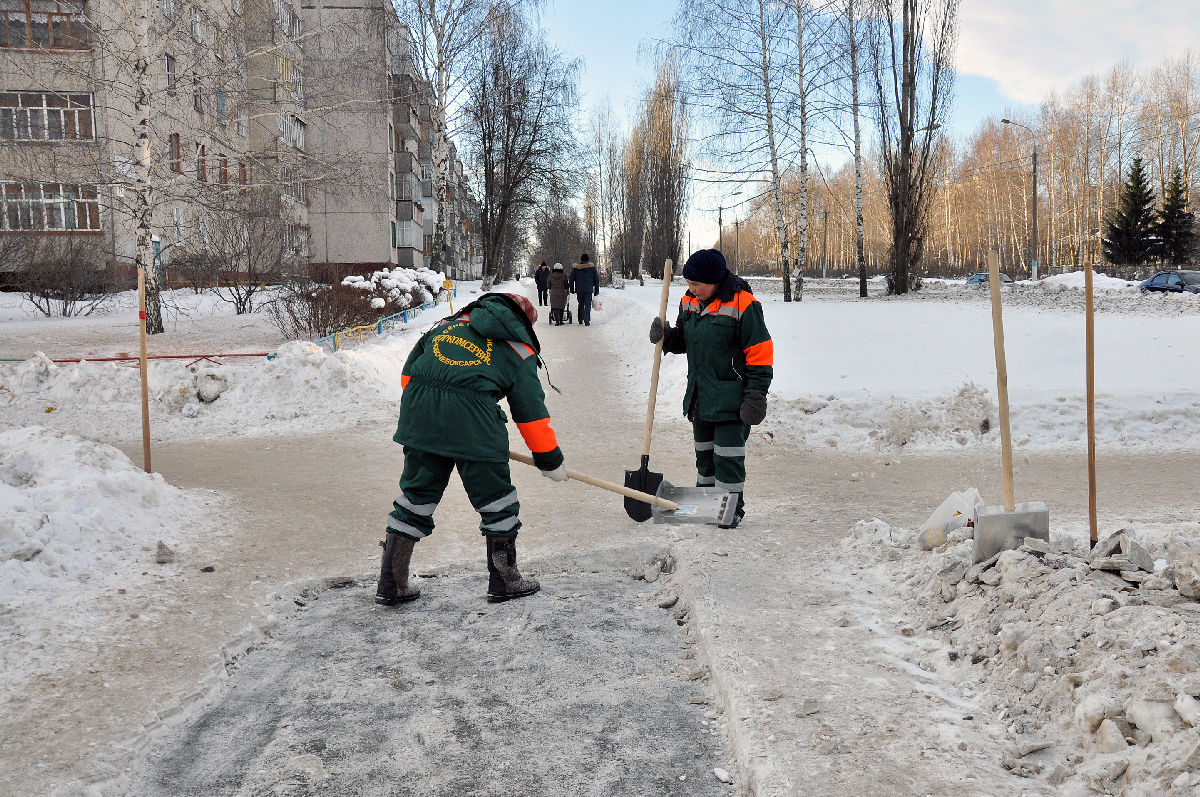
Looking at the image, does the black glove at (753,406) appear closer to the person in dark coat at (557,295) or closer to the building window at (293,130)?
the person in dark coat at (557,295)

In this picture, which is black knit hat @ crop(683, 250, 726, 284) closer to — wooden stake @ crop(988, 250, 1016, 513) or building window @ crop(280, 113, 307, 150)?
wooden stake @ crop(988, 250, 1016, 513)

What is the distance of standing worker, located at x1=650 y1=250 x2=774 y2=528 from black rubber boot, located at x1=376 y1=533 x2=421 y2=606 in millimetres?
1936

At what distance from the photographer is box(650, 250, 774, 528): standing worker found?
5094 millimetres

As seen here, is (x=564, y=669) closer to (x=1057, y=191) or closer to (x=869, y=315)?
(x=869, y=315)

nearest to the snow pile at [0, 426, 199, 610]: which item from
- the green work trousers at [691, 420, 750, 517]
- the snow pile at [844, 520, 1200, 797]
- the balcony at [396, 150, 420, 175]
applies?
the green work trousers at [691, 420, 750, 517]

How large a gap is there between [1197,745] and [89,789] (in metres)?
3.00

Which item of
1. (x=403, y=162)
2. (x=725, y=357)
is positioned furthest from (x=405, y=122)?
(x=725, y=357)

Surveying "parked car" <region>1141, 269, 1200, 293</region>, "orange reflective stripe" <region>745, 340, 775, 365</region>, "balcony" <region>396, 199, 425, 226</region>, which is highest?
"balcony" <region>396, 199, 425, 226</region>

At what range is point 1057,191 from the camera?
55906mm

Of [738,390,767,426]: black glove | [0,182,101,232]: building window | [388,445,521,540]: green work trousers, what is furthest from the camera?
[0,182,101,232]: building window

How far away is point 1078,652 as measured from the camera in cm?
286

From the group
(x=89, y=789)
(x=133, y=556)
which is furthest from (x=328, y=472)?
(x=89, y=789)

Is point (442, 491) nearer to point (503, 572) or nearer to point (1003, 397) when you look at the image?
point (503, 572)

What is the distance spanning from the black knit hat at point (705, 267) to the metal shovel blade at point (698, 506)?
4.07 ft
